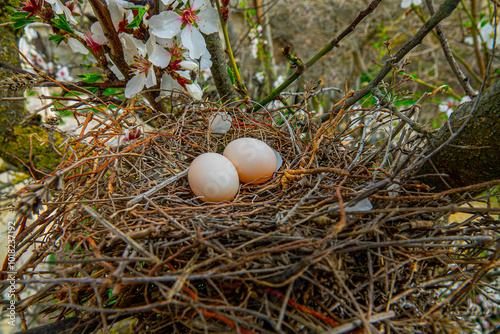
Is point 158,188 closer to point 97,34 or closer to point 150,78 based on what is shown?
point 150,78

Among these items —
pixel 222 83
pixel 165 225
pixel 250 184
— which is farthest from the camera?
pixel 222 83

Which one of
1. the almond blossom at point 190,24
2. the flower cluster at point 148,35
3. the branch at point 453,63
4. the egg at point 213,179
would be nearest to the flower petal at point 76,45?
the flower cluster at point 148,35

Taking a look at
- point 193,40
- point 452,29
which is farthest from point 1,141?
point 452,29

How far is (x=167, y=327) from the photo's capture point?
22.7 inches

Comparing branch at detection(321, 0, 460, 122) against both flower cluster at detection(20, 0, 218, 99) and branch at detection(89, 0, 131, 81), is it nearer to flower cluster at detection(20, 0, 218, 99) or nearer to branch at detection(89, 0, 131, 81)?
flower cluster at detection(20, 0, 218, 99)

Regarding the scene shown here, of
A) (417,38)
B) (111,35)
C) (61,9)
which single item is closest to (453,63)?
(417,38)

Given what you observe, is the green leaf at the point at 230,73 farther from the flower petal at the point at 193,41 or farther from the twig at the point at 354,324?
the twig at the point at 354,324

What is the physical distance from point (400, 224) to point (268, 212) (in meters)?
0.31

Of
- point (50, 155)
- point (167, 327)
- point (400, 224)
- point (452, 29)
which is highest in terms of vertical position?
point (452, 29)

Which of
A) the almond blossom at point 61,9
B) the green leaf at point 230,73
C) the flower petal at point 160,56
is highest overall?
the almond blossom at point 61,9

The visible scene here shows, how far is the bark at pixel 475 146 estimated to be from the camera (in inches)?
25.9

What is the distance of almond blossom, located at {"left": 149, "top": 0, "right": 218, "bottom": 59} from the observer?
2.44 feet

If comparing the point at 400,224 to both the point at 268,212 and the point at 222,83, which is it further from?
the point at 222,83

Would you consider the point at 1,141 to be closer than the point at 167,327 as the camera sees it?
No
